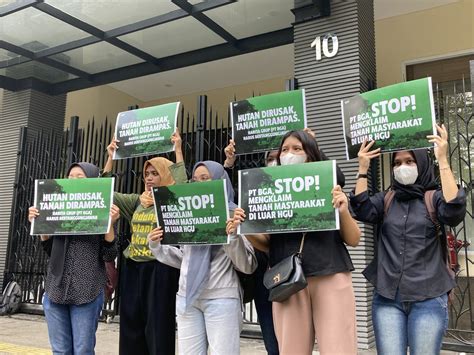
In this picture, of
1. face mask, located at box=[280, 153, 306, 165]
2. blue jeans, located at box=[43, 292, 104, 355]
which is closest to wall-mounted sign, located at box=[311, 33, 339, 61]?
face mask, located at box=[280, 153, 306, 165]

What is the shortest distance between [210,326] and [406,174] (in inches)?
55.8

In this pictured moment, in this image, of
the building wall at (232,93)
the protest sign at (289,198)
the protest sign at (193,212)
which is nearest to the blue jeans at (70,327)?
the protest sign at (193,212)

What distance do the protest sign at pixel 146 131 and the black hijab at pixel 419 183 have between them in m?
1.89

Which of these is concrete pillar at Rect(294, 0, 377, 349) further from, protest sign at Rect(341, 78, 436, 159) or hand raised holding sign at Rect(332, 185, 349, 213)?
hand raised holding sign at Rect(332, 185, 349, 213)

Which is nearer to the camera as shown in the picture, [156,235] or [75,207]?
[156,235]

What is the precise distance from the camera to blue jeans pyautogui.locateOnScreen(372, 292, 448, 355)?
91.6 inches

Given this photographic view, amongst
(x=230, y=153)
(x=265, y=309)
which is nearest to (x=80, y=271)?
(x=265, y=309)

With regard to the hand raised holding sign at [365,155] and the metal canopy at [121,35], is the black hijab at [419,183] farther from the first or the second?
the metal canopy at [121,35]

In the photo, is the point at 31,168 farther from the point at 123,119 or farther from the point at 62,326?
the point at 62,326

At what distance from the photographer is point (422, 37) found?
716cm

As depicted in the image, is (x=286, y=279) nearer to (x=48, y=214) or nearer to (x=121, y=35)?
(x=48, y=214)

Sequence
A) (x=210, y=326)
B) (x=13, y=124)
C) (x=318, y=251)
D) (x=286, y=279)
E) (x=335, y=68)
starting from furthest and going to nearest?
(x=13, y=124) → (x=335, y=68) → (x=210, y=326) → (x=318, y=251) → (x=286, y=279)

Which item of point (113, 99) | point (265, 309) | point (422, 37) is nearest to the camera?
point (265, 309)

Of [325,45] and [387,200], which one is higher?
[325,45]
